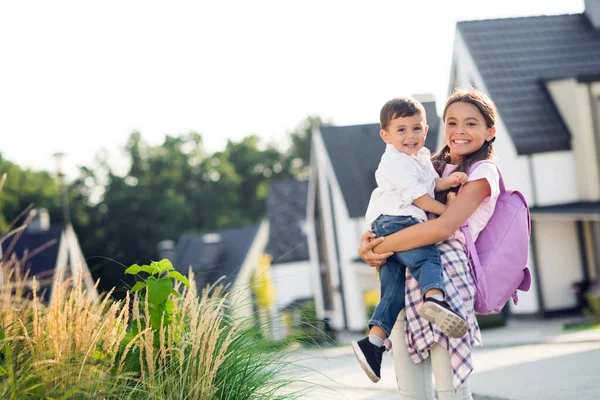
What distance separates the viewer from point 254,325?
5336mm

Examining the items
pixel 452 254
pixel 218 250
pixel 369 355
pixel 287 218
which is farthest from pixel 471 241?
pixel 287 218

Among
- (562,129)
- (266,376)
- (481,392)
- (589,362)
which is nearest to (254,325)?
A: (266,376)

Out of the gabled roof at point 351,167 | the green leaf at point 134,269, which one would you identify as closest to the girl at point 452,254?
the green leaf at point 134,269

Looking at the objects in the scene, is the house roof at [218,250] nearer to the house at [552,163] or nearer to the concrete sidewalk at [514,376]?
the house at [552,163]

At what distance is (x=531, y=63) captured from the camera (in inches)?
927

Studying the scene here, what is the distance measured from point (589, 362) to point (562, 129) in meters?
15.2

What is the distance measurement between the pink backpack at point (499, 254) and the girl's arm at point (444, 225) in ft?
0.41

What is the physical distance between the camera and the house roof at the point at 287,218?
46562 mm

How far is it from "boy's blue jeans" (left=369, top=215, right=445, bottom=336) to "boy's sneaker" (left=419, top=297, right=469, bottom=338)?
0.29ft

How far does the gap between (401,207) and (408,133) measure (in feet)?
1.19

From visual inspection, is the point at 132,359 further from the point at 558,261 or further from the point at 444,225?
the point at 558,261

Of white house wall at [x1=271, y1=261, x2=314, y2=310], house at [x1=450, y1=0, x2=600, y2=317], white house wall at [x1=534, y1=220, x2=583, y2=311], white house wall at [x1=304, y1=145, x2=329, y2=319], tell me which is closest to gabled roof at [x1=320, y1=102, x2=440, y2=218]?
white house wall at [x1=304, y1=145, x2=329, y2=319]

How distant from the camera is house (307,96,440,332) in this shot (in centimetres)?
3025

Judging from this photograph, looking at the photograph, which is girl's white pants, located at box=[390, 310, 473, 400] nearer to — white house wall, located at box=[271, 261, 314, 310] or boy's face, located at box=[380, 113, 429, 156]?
boy's face, located at box=[380, 113, 429, 156]
